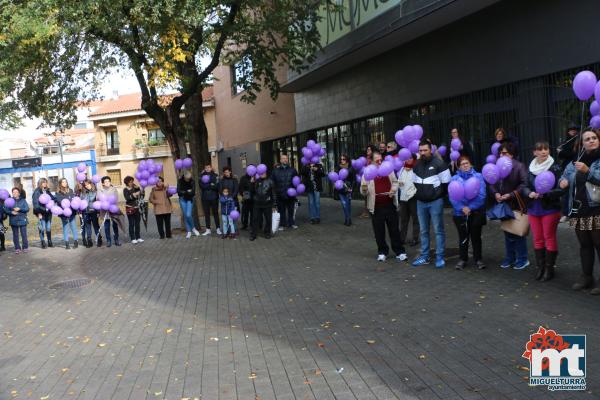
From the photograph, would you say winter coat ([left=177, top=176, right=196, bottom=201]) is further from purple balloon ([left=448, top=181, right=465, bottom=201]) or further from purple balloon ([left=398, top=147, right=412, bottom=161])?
purple balloon ([left=448, top=181, right=465, bottom=201])

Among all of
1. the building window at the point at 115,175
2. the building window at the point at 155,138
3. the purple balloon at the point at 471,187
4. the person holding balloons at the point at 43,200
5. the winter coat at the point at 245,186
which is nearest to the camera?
the purple balloon at the point at 471,187

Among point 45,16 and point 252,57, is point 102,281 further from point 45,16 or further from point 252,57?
point 252,57

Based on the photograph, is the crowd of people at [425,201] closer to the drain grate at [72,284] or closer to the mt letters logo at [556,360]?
the mt letters logo at [556,360]

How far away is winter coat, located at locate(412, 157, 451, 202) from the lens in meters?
7.88

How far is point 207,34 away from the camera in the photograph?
13.3 meters

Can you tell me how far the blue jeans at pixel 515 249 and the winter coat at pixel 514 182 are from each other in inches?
20.0

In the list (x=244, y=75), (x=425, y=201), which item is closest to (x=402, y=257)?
(x=425, y=201)

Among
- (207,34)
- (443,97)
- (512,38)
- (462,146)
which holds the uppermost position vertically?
(207,34)

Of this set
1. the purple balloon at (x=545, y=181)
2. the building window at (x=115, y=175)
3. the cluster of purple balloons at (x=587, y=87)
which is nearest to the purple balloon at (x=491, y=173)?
the purple balloon at (x=545, y=181)

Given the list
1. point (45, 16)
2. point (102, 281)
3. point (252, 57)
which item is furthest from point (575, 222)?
point (45, 16)

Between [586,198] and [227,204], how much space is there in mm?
8610

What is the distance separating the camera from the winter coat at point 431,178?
310 inches

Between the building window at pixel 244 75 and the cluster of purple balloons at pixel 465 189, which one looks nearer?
the cluster of purple balloons at pixel 465 189

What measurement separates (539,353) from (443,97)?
1020 centimetres
